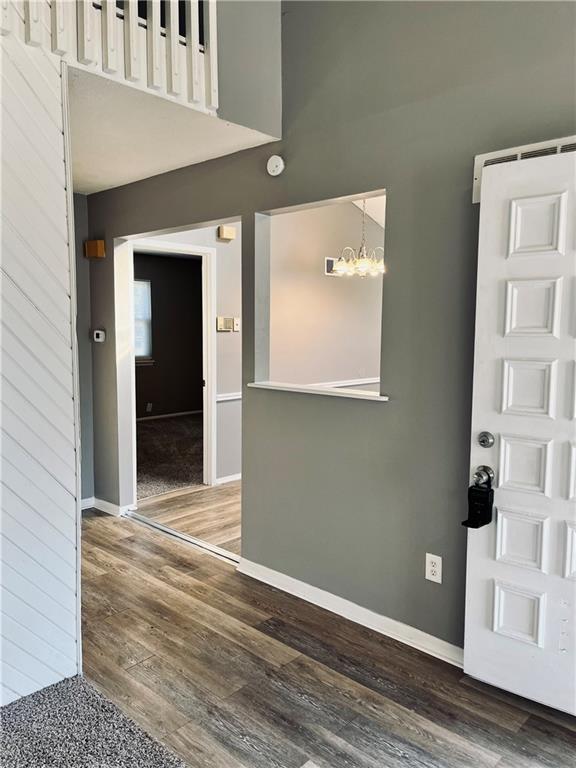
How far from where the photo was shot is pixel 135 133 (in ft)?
9.57

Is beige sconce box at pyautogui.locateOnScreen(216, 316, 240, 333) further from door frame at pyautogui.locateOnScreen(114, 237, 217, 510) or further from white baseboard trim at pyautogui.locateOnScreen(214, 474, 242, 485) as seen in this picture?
white baseboard trim at pyautogui.locateOnScreen(214, 474, 242, 485)

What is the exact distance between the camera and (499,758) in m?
1.92

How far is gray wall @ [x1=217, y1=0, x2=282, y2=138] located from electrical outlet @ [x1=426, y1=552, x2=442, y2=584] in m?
2.25

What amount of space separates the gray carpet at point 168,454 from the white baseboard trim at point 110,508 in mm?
363

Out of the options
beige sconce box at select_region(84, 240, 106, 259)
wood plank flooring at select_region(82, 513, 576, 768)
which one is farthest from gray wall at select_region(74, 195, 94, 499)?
wood plank flooring at select_region(82, 513, 576, 768)

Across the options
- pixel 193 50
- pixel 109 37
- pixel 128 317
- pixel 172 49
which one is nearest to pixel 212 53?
pixel 193 50

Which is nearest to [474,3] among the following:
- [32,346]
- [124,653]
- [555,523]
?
[555,523]

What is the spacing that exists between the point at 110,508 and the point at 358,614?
2382 millimetres

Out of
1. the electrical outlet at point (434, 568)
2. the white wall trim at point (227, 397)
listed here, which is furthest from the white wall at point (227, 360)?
the electrical outlet at point (434, 568)

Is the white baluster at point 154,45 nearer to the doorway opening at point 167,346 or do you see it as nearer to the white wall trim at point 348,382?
the white wall trim at point 348,382

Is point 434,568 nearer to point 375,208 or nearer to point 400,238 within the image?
point 400,238

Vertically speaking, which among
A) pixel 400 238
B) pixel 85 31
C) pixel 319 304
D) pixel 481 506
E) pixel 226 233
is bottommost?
pixel 481 506

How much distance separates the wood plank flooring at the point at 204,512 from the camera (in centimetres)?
395

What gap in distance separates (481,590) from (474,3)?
7.68 feet
